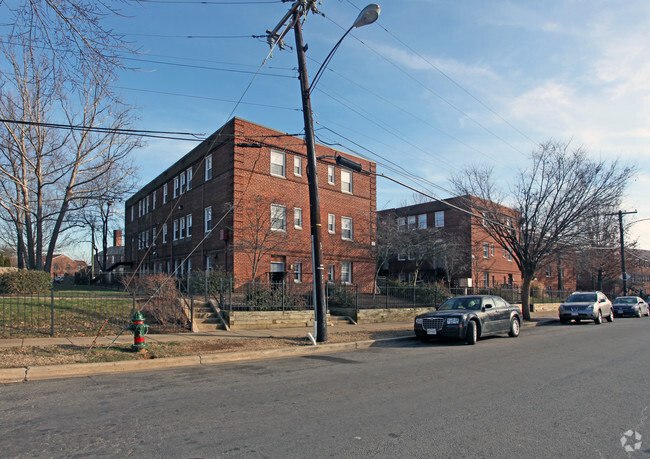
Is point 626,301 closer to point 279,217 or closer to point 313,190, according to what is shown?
point 279,217

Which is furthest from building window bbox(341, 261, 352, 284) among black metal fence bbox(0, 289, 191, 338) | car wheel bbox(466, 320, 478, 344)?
car wheel bbox(466, 320, 478, 344)

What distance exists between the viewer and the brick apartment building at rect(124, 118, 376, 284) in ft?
77.0

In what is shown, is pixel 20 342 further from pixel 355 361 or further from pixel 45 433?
pixel 355 361

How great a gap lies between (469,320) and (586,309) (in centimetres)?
1174

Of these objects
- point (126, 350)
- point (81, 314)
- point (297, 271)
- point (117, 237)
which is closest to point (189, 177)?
point (297, 271)

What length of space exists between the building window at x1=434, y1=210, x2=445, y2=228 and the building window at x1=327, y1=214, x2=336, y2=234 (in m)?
15.9

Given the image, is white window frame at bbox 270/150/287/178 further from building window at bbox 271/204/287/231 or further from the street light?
the street light

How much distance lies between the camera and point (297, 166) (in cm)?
2669

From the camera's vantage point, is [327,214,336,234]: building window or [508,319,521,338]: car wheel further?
[327,214,336,234]: building window

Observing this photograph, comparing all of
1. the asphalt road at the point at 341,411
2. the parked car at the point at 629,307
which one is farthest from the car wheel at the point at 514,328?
the parked car at the point at 629,307

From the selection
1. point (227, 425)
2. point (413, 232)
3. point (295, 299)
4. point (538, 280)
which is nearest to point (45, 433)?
point (227, 425)

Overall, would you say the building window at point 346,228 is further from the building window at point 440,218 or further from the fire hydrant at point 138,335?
the fire hydrant at point 138,335

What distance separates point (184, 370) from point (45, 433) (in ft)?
13.3

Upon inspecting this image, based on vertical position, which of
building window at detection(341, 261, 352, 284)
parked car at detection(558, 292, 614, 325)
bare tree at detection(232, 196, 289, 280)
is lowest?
parked car at detection(558, 292, 614, 325)
